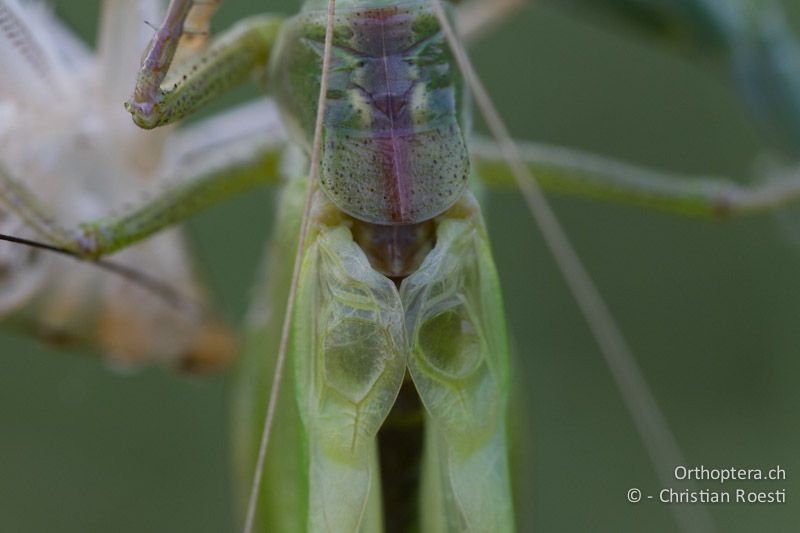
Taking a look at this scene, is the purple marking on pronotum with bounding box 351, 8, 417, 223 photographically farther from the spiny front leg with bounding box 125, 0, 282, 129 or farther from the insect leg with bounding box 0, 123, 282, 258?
the insect leg with bounding box 0, 123, 282, 258

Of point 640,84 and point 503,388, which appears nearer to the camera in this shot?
point 503,388

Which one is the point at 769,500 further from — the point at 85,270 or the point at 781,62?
the point at 85,270

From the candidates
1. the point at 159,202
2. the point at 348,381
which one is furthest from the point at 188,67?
the point at 348,381

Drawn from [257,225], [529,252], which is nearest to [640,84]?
[529,252]

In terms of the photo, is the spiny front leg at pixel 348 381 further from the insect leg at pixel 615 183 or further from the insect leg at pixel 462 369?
the insect leg at pixel 615 183

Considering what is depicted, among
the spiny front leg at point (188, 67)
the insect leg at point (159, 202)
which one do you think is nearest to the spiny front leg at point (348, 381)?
the spiny front leg at point (188, 67)

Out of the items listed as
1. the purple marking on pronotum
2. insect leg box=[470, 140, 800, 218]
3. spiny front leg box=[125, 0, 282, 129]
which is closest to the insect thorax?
the purple marking on pronotum

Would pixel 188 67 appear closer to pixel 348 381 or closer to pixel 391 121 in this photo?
pixel 391 121
